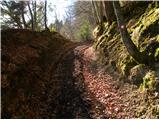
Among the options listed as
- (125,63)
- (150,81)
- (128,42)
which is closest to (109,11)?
(125,63)

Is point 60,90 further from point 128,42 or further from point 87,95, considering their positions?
point 128,42

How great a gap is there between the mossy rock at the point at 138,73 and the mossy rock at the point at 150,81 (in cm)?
29

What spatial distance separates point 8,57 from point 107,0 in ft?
23.3

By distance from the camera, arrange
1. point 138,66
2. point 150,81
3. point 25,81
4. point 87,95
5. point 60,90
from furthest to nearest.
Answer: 1. point 25,81
2. point 60,90
3. point 87,95
4. point 138,66
5. point 150,81

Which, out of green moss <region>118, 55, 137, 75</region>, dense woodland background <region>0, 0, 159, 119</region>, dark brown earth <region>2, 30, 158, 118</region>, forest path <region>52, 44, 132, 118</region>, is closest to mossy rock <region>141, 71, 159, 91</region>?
dense woodland background <region>0, 0, 159, 119</region>

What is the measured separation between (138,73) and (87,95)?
2.10 m

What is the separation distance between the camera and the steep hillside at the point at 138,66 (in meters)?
7.98

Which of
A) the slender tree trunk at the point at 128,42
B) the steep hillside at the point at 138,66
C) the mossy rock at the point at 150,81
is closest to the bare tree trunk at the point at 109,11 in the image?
the steep hillside at the point at 138,66

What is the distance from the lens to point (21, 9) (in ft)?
89.6

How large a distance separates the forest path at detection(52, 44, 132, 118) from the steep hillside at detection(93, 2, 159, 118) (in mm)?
404

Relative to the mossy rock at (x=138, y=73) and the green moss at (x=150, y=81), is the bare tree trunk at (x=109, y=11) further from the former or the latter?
the green moss at (x=150, y=81)

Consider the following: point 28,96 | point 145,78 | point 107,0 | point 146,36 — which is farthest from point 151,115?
point 107,0

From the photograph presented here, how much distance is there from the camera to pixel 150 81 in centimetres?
834

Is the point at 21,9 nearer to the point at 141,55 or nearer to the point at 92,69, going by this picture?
the point at 92,69
